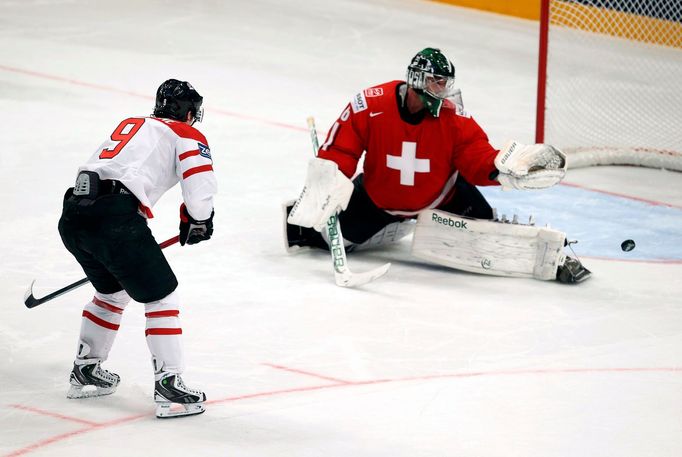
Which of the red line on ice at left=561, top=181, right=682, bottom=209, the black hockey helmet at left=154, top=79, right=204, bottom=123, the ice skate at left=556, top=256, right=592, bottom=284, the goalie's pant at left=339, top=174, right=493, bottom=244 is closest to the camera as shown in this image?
the black hockey helmet at left=154, top=79, right=204, bottom=123

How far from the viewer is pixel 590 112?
8.46 m

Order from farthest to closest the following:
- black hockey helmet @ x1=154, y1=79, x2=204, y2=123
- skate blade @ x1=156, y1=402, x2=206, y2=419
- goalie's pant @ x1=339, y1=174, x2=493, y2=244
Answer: goalie's pant @ x1=339, y1=174, x2=493, y2=244 < black hockey helmet @ x1=154, y1=79, x2=204, y2=123 < skate blade @ x1=156, y1=402, x2=206, y2=419

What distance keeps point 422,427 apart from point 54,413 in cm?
110

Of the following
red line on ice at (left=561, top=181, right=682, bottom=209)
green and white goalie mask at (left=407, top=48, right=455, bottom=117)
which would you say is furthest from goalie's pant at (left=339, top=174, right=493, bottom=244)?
red line on ice at (left=561, top=181, right=682, bottom=209)

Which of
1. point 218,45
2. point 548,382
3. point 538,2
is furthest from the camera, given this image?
point 538,2

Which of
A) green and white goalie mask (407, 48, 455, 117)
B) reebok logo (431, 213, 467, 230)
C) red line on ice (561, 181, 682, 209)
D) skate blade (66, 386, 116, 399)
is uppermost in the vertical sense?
green and white goalie mask (407, 48, 455, 117)

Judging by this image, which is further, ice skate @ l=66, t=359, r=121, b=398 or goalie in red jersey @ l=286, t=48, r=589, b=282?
goalie in red jersey @ l=286, t=48, r=589, b=282

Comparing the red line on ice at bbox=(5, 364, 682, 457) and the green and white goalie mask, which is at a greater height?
the green and white goalie mask

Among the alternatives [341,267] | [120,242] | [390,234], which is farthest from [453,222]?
[120,242]

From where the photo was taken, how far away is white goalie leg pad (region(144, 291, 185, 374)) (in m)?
3.77

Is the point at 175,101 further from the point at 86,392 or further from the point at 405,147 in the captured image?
the point at 405,147

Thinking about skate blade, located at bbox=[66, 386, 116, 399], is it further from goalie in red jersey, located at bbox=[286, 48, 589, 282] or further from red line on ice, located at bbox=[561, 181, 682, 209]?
red line on ice, located at bbox=[561, 181, 682, 209]

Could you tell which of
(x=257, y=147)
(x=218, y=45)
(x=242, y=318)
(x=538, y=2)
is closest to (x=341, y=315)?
(x=242, y=318)

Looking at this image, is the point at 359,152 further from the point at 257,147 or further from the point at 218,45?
the point at 218,45
